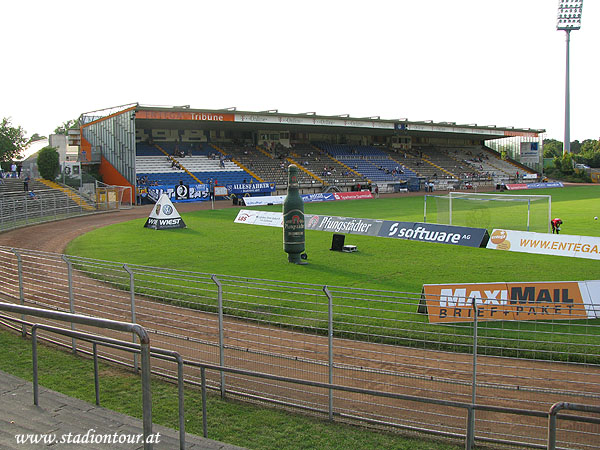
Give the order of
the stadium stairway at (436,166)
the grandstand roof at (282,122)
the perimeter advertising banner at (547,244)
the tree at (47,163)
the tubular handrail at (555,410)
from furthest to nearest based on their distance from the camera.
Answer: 1. the stadium stairway at (436,166)
2. the grandstand roof at (282,122)
3. the tree at (47,163)
4. the perimeter advertising banner at (547,244)
5. the tubular handrail at (555,410)

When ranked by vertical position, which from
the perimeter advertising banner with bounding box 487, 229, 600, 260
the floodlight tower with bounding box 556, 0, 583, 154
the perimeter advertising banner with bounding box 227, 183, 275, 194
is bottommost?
the perimeter advertising banner with bounding box 487, 229, 600, 260

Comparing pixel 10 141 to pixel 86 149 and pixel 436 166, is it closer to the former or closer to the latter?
pixel 86 149

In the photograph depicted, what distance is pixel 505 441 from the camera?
18.5ft

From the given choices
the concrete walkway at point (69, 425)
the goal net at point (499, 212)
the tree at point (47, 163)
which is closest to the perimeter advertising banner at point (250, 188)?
the tree at point (47, 163)

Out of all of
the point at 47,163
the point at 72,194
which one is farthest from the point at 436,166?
the point at 47,163

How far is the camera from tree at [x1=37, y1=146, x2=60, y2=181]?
42.1m

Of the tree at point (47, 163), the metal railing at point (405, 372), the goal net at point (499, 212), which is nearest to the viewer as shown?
the metal railing at point (405, 372)

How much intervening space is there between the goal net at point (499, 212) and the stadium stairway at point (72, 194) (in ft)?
82.1

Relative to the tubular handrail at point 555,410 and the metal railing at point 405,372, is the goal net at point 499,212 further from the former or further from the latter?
the tubular handrail at point 555,410

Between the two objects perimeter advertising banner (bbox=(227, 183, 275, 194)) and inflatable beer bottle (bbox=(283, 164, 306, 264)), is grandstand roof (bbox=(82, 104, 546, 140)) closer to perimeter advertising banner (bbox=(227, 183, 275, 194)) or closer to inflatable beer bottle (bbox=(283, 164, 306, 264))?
perimeter advertising banner (bbox=(227, 183, 275, 194))

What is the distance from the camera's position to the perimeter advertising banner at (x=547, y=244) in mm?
17859

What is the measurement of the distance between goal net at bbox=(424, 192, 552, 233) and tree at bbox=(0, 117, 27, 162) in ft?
160

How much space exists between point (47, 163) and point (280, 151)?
28.2 metres

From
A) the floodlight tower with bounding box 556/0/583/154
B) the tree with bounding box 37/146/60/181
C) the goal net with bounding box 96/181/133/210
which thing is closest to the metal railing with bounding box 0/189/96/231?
the goal net with bounding box 96/181/133/210
